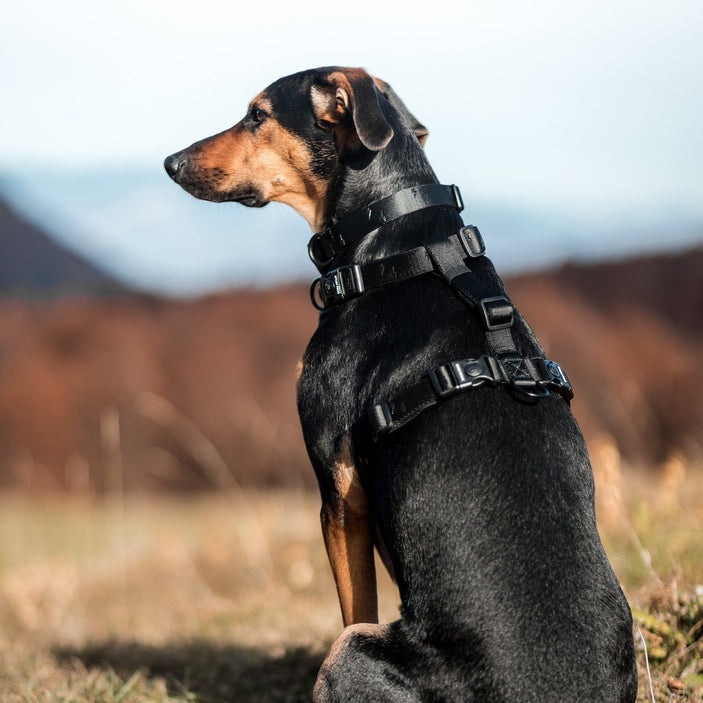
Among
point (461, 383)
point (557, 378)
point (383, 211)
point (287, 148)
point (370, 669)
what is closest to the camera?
point (370, 669)

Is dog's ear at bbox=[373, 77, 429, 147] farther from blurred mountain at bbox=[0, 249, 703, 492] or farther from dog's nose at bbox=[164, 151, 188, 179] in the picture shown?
blurred mountain at bbox=[0, 249, 703, 492]

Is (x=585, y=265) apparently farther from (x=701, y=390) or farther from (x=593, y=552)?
(x=593, y=552)

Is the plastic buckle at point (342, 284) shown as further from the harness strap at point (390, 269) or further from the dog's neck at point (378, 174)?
the dog's neck at point (378, 174)

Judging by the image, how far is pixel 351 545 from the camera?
9.13 feet

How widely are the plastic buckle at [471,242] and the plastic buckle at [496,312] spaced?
0.24 m

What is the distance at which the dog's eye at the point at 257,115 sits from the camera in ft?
10.9

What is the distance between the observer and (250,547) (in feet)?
21.3

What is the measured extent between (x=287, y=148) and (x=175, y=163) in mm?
457

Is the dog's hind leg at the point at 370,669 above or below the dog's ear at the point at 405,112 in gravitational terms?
below

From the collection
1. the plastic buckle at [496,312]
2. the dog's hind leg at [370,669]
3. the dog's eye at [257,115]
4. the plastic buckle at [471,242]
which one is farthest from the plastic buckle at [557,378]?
the dog's eye at [257,115]

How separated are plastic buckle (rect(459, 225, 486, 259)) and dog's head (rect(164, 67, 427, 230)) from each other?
1.74 feet

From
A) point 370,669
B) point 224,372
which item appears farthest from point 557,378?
→ point 224,372

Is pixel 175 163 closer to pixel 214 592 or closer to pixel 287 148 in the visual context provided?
pixel 287 148

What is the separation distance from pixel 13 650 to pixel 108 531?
178 inches
